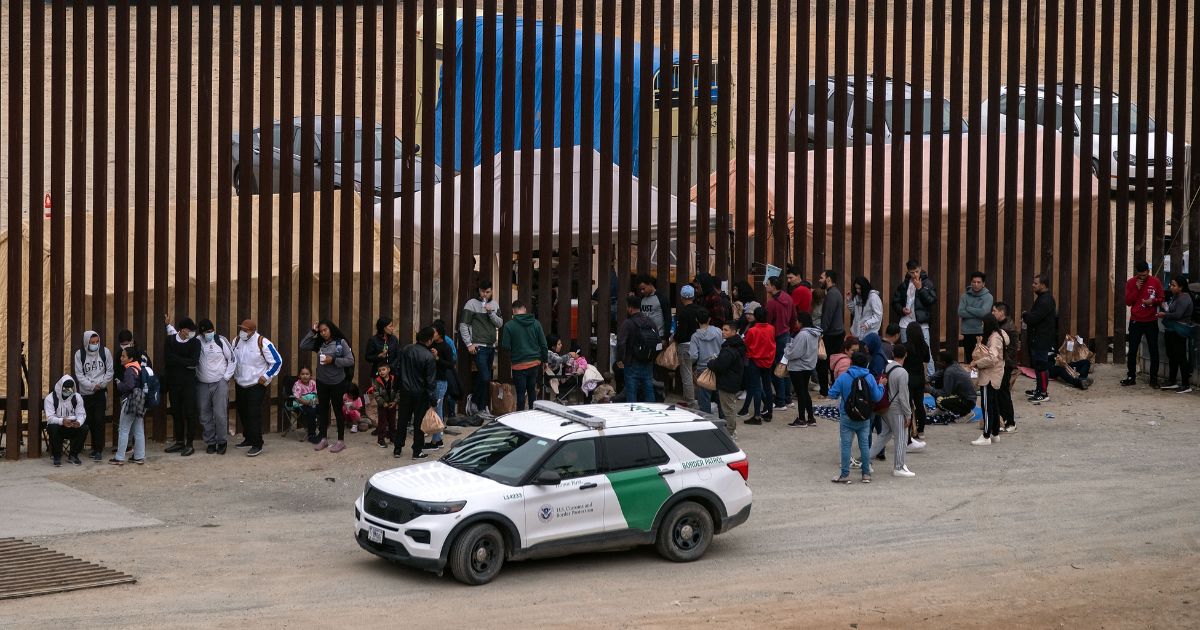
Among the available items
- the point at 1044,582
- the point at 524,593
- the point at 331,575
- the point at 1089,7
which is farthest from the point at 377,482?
the point at 1089,7

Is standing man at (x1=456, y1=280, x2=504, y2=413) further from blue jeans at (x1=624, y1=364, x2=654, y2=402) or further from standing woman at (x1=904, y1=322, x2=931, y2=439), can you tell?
standing woman at (x1=904, y1=322, x2=931, y2=439)

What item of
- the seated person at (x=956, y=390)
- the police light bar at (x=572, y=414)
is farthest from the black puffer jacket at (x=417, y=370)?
the seated person at (x=956, y=390)

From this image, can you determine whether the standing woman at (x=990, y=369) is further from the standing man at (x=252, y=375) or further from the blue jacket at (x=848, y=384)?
the standing man at (x=252, y=375)

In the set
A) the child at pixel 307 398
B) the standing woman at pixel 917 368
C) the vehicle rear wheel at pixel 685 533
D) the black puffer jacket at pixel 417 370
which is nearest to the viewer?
the vehicle rear wheel at pixel 685 533

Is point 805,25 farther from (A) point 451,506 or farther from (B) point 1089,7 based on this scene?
(A) point 451,506

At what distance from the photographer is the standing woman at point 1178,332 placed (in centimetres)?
1895

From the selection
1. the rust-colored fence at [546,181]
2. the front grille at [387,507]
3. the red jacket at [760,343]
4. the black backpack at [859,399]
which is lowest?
the front grille at [387,507]

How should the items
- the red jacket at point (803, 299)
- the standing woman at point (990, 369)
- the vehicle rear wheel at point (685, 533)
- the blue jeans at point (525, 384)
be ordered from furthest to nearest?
the red jacket at point (803, 299), the blue jeans at point (525, 384), the standing woman at point (990, 369), the vehicle rear wheel at point (685, 533)

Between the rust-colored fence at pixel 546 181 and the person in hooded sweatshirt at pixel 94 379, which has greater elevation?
the rust-colored fence at pixel 546 181

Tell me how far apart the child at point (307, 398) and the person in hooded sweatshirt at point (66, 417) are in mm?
2481

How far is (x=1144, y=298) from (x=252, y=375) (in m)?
11.7

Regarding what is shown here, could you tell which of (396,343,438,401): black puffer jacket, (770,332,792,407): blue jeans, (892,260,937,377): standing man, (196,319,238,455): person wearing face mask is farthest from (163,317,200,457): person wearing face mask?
(892,260,937,377): standing man

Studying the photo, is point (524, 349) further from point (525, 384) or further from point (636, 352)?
point (636, 352)

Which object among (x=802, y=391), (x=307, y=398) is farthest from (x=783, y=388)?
(x=307, y=398)
